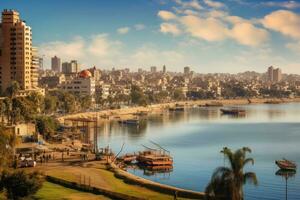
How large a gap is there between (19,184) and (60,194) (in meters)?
6.47

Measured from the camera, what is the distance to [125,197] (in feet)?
144

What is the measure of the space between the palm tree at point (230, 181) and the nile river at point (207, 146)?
21916 mm

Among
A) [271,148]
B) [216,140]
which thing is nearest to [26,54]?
[216,140]

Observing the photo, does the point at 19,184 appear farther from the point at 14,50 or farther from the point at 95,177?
the point at 14,50

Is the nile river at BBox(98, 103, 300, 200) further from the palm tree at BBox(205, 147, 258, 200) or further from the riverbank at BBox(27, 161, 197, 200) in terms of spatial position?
the palm tree at BBox(205, 147, 258, 200)

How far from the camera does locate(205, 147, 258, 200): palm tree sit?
3378 cm

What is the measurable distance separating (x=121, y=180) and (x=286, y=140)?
6459 cm

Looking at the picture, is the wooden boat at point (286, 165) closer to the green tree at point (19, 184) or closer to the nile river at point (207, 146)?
the nile river at point (207, 146)

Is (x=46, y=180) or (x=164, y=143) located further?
(x=164, y=143)

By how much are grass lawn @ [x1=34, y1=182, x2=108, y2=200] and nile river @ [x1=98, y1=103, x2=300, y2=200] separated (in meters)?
17.6

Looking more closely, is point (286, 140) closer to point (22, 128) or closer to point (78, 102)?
point (22, 128)

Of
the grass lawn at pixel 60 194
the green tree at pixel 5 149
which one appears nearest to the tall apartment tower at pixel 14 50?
the green tree at pixel 5 149

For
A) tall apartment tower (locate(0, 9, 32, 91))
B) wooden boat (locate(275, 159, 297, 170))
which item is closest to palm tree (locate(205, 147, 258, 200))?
wooden boat (locate(275, 159, 297, 170))

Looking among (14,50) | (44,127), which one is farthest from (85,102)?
(44,127)
